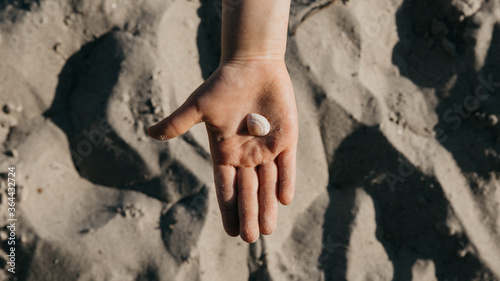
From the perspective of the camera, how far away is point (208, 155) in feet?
7.22

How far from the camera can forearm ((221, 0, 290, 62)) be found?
1931 mm

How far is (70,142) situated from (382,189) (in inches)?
69.9

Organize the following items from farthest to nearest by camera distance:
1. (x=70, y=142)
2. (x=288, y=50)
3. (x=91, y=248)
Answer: (x=288, y=50) → (x=70, y=142) → (x=91, y=248)

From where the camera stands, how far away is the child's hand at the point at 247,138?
176 centimetres

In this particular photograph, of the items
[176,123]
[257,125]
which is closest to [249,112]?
[257,125]

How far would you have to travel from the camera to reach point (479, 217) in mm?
2223

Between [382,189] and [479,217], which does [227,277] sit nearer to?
[382,189]

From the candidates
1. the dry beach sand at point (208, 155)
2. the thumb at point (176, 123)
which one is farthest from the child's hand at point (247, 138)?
the dry beach sand at point (208, 155)

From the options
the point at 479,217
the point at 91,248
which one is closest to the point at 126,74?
the point at 91,248

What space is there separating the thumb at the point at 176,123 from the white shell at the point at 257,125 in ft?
0.86

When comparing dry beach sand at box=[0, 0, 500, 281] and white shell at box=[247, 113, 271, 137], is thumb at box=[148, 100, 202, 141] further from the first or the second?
dry beach sand at box=[0, 0, 500, 281]

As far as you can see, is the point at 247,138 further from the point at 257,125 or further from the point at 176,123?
the point at 176,123

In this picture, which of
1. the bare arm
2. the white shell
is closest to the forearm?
the bare arm

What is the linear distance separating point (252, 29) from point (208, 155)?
726 mm
